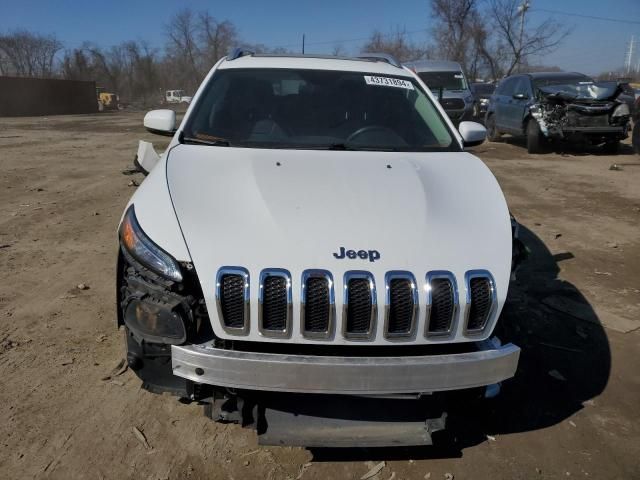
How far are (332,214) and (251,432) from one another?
1.23 metres

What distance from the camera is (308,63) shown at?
151 inches

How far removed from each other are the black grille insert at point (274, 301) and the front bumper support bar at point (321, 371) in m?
0.14

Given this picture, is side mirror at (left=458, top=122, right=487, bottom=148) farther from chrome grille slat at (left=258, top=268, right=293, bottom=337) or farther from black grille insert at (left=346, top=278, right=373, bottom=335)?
chrome grille slat at (left=258, top=268, right=293, bottom=337)

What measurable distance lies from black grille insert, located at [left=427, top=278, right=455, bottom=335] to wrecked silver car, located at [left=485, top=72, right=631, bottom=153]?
36.4ft

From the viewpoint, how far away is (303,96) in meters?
3.58

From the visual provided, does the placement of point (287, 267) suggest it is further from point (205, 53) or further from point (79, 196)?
point (205, 53)

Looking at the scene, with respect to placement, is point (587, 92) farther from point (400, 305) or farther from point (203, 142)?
point (400, 305)

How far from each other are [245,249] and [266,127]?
56.8 inches

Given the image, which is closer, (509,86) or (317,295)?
(317,295)

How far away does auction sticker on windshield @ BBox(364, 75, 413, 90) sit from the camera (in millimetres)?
3732

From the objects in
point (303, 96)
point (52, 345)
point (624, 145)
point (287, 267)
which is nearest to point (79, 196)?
point (52, 345)

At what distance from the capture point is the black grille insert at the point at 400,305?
2068 millimetres

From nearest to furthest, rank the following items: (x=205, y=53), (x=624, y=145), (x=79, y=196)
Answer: (x=79, y=196), (x=624, y=145), (x=205, y=53)

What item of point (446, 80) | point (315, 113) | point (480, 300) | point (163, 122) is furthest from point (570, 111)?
point (480, 300)
